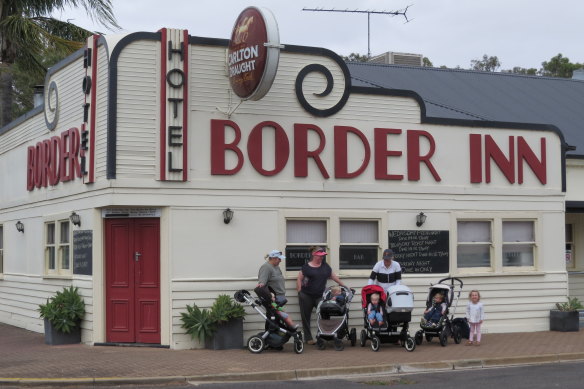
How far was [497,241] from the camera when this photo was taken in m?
19.3

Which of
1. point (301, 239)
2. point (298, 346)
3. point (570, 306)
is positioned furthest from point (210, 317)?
point (570, 306)

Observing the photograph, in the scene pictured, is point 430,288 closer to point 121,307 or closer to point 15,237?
point 121,307

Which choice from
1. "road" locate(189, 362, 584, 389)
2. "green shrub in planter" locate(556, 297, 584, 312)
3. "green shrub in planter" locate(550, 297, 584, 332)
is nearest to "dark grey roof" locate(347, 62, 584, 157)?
"green shrub in planter" locate(556, 297, 584, 312)

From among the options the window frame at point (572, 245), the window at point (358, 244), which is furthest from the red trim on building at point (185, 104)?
the window frame at point (572, 245)

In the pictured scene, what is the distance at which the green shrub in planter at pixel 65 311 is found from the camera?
17219 mm

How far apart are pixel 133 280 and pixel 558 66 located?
43.4 meters

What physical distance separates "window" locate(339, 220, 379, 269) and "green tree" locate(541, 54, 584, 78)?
127 feet

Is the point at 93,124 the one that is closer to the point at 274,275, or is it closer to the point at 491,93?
the point at 274,275

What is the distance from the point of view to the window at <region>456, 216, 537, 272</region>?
63.0 feet

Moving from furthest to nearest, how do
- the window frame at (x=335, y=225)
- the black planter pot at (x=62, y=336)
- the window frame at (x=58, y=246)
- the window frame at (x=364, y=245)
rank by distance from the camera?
the window frame at (x=58, y=246) → the window frame at (x=364, y=245) → the window frame at (x=335, y=225) → the black planter pot at (x=62, y=336)

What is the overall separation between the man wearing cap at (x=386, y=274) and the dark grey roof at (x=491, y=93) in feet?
16.6

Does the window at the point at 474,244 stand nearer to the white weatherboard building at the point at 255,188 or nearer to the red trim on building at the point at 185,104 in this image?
the white weatherboard building at the point at 255,188

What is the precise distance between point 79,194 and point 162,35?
3.59 metres

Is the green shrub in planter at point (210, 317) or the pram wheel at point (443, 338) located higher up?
the green shrub in planter at point (210, 317)
